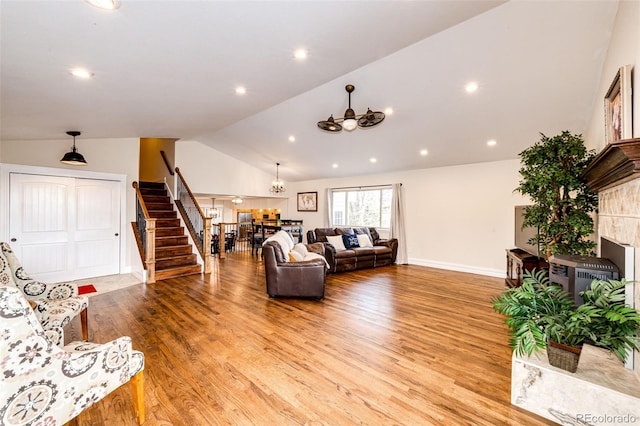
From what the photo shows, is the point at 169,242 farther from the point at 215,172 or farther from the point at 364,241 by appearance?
the point at 364,241

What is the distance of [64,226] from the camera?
15.7 ft

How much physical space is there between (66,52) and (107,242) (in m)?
4.40

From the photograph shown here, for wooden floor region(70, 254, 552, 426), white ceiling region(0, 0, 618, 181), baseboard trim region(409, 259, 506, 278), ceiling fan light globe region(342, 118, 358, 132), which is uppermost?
white ceiling region(0, 0, 618, 181)

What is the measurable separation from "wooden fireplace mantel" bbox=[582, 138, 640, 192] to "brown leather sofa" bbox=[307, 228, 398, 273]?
4.21m

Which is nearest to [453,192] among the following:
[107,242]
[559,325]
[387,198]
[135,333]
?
[387,198]

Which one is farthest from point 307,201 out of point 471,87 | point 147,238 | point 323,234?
point 471,87

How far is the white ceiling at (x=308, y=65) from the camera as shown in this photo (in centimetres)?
183

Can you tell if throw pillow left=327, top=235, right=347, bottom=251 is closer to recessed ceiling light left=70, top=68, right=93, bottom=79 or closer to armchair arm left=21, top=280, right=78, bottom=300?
armchair arm left=21, top=280, right=78, bottom=300

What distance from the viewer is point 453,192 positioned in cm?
612

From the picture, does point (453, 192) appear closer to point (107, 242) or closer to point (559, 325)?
point (559, 325)

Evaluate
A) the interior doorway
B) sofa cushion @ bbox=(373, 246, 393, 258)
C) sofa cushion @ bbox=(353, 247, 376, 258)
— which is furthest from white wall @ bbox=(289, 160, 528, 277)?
the interior doorway

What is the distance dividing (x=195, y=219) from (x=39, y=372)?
5.34 meters

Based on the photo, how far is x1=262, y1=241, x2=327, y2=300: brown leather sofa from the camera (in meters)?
3.96

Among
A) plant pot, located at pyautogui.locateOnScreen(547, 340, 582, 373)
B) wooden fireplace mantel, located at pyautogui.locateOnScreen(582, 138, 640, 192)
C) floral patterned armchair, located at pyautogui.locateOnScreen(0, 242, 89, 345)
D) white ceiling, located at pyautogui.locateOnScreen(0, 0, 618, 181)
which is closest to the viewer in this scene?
wooden fireplace mantel, located at pyautogui.locateOnScreen(582, 138, 640, 192)
